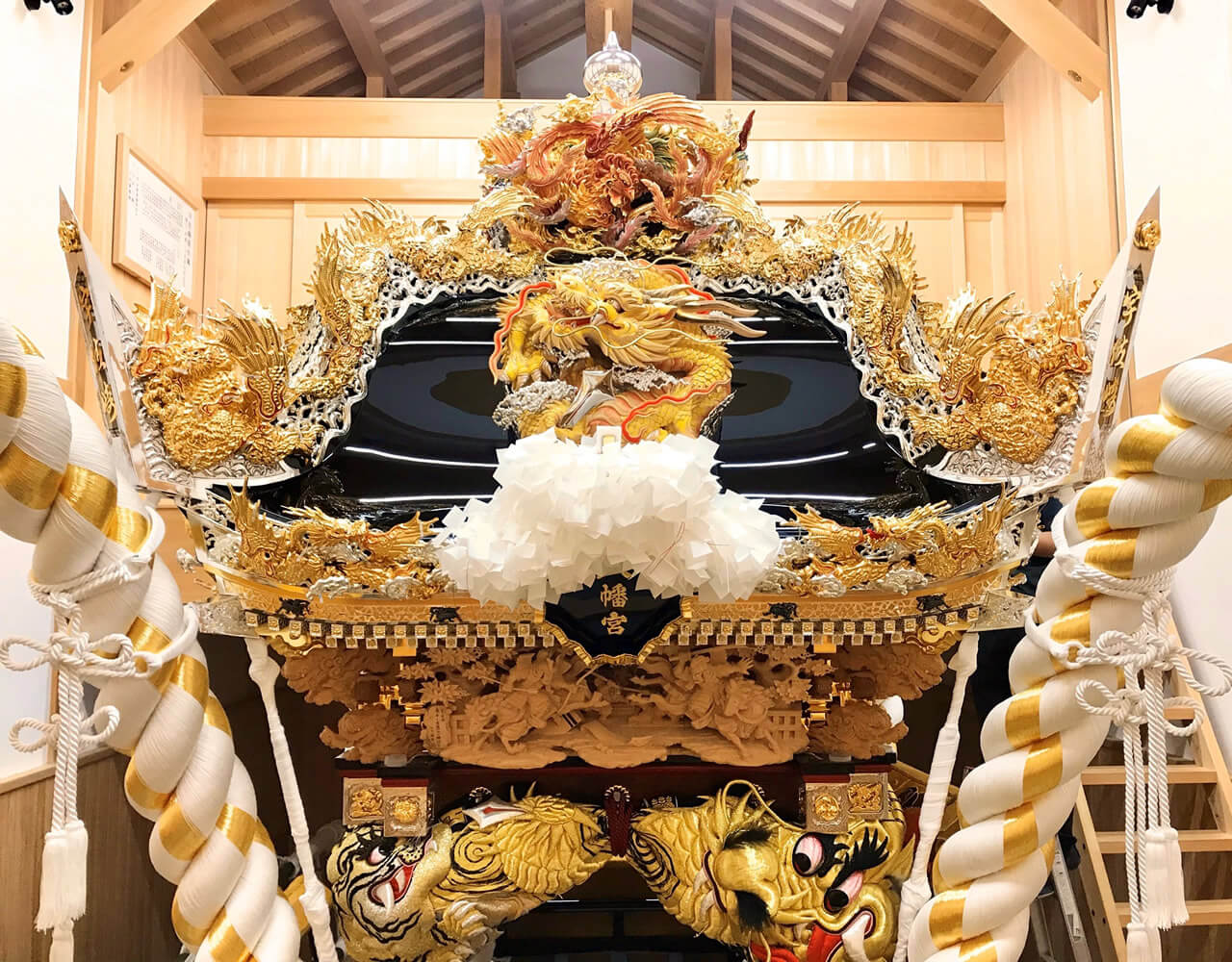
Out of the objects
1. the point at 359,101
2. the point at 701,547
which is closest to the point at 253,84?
the point at 359,101

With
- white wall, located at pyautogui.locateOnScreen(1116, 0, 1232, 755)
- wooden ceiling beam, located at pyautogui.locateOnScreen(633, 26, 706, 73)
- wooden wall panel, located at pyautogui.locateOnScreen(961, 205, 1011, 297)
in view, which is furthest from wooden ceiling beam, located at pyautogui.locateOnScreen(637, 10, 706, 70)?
white wall, located at pyautogui.locateOnScreen(1116, 0, 1232, 755)

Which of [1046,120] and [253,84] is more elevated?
[253,84]

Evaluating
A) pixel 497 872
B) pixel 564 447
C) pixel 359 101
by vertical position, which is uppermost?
pixel 359 101

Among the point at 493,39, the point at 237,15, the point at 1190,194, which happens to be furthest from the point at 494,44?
the point at 1190,194

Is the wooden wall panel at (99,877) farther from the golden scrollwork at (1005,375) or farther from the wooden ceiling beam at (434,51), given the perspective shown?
the wooden ceiling beam at (434,51)

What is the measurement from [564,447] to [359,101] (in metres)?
2.81

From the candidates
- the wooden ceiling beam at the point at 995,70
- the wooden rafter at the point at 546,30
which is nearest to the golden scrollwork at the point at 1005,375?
the wooden ceiling beam at the point at 995,70

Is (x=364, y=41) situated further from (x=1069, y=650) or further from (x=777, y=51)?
(x=1069, y=650)

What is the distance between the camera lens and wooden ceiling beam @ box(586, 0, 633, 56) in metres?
3.75

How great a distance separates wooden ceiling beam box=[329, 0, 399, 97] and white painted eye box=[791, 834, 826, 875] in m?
3.58

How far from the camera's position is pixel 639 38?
4.67m

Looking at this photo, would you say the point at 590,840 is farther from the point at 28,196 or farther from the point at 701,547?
the point at 28,196

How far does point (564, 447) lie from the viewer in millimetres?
1577

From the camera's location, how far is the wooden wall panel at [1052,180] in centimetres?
310
